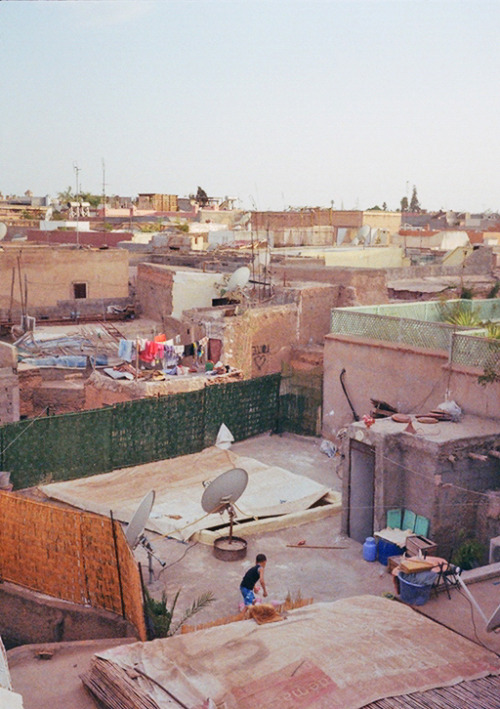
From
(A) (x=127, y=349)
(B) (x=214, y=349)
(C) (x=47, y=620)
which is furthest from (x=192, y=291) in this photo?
(C) (x=47, y=620)

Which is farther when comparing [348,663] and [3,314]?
[3,314]

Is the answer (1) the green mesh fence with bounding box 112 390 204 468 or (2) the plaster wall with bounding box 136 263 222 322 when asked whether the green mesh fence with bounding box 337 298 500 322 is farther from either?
(2) the plaster wall with bounding box 136 263 222 322

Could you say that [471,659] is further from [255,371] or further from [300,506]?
[255,371]

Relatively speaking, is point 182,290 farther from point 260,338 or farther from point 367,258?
point 367,258

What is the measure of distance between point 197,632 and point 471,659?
2.28 m

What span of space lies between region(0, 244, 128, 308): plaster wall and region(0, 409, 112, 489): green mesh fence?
11349 mm

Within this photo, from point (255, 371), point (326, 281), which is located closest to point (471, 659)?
point (255, 371)

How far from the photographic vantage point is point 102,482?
1179 centimetres

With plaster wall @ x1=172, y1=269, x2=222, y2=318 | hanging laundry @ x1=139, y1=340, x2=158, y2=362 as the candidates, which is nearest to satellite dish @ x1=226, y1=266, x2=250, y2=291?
plaster wall @ x1=172, y1=269, x2=222, y2=318

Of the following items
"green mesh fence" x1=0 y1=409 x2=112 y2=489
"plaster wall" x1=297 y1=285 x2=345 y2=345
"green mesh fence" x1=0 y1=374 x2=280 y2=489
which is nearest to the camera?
"green mesh fence" x1=0 y1=409 x2=112 y2=489

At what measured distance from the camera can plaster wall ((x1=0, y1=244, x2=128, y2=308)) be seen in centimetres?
2275

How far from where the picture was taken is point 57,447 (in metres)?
12.4

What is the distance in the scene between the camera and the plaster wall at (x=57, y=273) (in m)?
22.8

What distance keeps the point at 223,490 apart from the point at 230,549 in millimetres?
805
